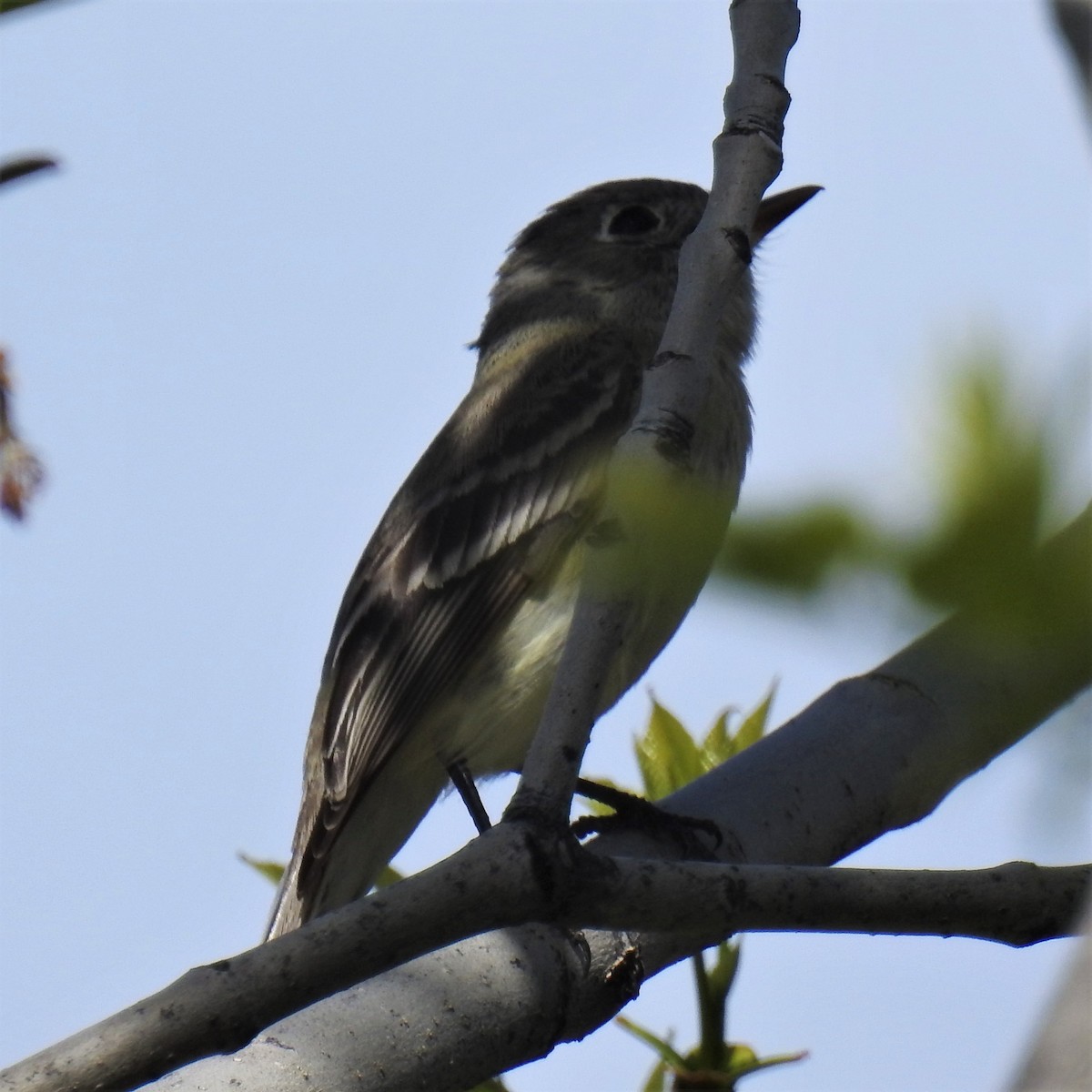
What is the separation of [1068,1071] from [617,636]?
73.4 inches

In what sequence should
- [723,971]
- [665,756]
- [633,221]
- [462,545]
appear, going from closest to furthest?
1. [723,971]
2. [665,756]
3. [462,545]
4. [633,221]

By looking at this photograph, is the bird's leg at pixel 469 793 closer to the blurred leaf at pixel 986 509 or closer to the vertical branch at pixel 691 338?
the vertical branch at pixel 691 338

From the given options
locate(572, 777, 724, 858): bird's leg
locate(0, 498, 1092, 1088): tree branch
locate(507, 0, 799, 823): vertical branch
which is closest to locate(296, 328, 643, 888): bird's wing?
locate(572, 777, 724, 858): bird's leg

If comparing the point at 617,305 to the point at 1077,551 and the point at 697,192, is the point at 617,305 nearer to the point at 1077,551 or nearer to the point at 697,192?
the point at 697,192

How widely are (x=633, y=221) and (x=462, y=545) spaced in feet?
6.51

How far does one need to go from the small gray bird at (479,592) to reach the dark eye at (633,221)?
0.47m

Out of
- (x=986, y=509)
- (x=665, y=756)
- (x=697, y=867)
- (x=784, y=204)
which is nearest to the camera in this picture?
(x=986, y=509)

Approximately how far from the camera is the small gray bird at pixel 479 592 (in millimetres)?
5191

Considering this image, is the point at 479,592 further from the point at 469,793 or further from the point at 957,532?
the point at 957,532

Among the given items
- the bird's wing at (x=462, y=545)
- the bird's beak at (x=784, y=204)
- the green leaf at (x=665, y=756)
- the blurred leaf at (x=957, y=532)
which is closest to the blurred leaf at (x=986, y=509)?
the blurred leaf at (x=957, y=532)

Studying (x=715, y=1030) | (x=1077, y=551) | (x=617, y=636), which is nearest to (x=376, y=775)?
(x=715, y=1030)

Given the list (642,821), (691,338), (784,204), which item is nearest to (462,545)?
(642,821)

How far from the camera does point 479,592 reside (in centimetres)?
534

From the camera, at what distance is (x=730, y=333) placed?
6.13 meters
